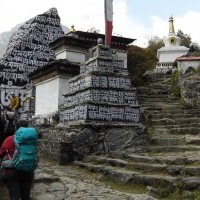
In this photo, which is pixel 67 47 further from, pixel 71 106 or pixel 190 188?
pixel 190 188

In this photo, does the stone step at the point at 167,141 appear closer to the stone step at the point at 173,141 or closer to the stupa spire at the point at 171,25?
the stone step at the point at 173,141

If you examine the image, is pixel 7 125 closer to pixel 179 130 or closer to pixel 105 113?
pixel 105 113

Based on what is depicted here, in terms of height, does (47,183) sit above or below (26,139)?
below

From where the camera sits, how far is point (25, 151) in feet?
17.1

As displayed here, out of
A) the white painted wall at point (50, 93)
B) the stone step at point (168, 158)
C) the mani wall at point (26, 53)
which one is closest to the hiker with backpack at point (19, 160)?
the stone step at point (168, 158)

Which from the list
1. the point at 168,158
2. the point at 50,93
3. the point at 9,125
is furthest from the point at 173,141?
the point at 50,93

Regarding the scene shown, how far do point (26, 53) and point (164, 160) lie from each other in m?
14.5

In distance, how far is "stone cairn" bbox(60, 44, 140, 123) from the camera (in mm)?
10727

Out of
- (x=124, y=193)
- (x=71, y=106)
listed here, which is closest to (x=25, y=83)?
(x=71, y=106)

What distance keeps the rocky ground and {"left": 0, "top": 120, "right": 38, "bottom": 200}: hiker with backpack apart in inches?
45.9

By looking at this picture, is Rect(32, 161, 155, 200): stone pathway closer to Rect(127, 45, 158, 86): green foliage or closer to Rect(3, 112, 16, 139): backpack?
Rect(3, 112, 16, 139): backpack

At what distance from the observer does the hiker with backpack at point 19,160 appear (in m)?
5.17

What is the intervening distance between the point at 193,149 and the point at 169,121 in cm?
394

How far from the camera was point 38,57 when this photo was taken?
2120cm
